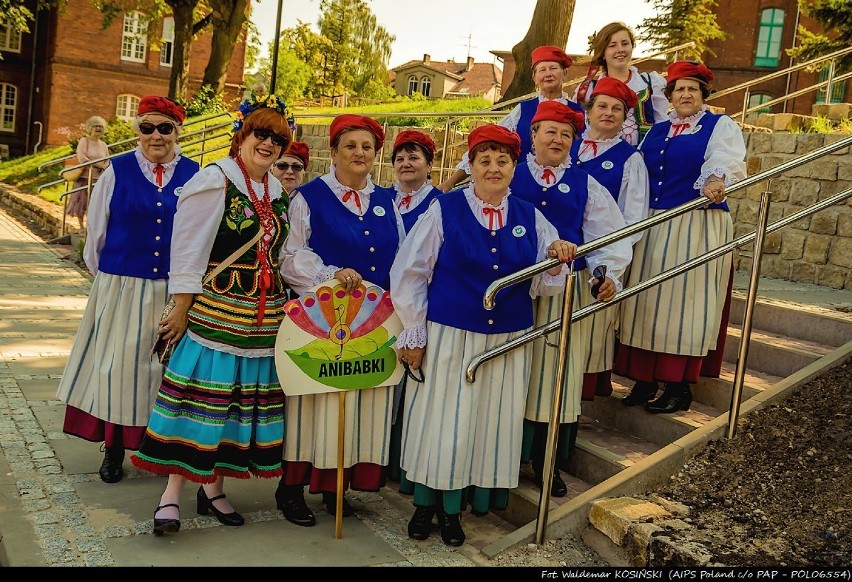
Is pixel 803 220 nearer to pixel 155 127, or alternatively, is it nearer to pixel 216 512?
pixel 155 127

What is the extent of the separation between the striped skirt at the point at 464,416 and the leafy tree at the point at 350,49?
37.6 metres

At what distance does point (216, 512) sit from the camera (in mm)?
3805

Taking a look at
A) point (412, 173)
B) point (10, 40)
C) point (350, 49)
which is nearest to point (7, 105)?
point (10, 40)

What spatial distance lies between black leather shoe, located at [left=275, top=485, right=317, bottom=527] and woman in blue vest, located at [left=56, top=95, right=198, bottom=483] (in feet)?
2.75

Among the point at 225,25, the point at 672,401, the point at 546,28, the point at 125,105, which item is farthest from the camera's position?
the point at 125,105

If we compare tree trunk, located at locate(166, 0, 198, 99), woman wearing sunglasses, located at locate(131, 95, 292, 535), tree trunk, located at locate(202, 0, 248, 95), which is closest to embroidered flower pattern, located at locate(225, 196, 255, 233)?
woman wearing sunglasses, located at locate(131, 95, 292, 535)

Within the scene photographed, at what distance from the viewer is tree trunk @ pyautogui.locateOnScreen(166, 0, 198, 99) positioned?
67.0 feet

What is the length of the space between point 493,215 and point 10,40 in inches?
1348

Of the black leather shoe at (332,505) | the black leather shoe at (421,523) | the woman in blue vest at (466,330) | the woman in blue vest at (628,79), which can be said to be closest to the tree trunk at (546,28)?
the woman in blue vest at (628,79)

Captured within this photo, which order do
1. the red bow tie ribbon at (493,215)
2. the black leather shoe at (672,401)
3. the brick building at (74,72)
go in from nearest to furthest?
the red bow tie ribbon at (493,215) < the black leather shoe at (672,401) < the brick building at (74,72)

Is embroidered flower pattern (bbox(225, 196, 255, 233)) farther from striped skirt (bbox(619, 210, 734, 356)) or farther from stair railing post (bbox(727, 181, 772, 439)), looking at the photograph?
stair railing post (bbox(727, 181, 772, 439))

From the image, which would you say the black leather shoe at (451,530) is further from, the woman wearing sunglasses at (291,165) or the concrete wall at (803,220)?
the concrete wall at (803,220)

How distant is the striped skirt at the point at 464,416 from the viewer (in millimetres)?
3580

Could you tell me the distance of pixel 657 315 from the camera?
14.4ft
